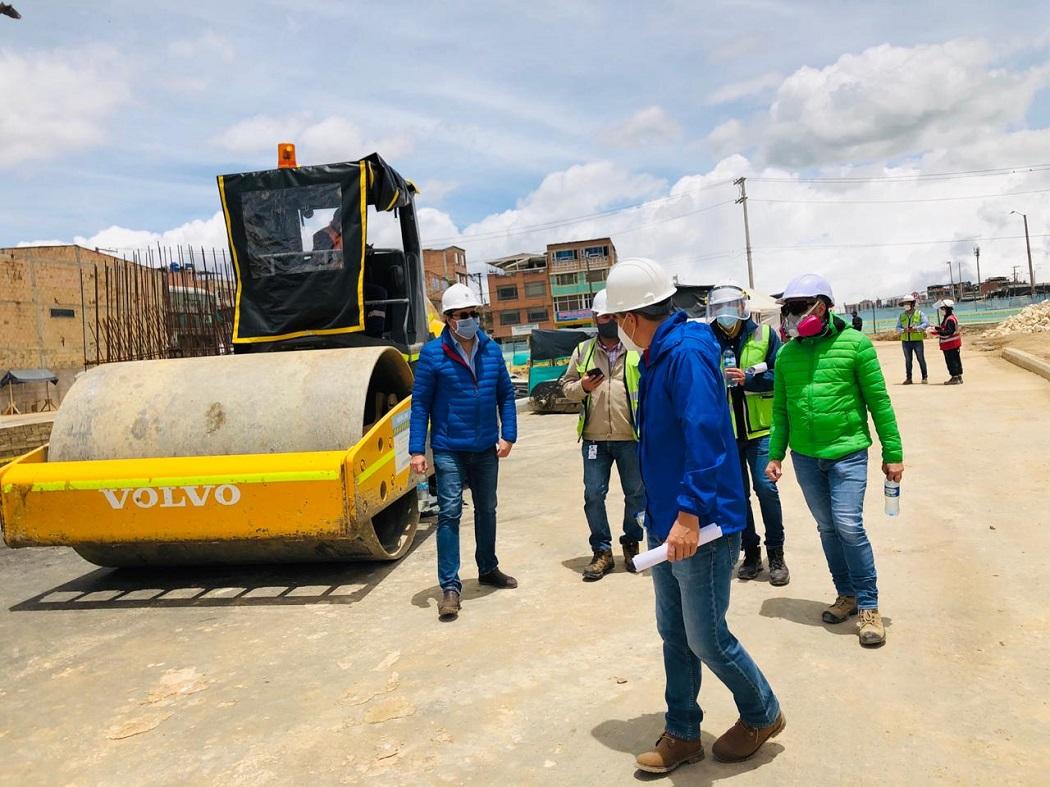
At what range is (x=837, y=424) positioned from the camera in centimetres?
418

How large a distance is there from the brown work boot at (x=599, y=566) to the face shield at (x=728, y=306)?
168 cm

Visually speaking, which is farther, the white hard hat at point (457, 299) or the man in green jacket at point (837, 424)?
the white hard hat at point (457, 299)

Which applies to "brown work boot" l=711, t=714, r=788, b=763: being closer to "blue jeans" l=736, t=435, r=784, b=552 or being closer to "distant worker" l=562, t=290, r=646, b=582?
"blue jeans" l=736, t=435, r=784, b=552

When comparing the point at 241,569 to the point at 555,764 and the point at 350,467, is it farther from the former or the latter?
the point at 555,764

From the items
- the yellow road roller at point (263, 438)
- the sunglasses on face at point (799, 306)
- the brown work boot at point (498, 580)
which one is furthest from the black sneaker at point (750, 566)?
the yellow road roller at point (263, 438)

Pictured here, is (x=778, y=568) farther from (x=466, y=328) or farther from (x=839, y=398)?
(x=466, y=328)

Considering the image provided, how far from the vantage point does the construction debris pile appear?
35.2m

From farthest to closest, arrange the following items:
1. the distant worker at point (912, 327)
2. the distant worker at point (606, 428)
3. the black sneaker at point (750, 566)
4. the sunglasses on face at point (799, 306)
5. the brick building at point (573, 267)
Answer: the brick building at point (573, 267), the distant worker at point (912, 327), the distant worker at point (606, 428), the black sneaker at point (750, 566), the sunglasses on face at point (799, 306)

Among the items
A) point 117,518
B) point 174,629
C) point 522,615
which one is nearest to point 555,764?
point 522,615

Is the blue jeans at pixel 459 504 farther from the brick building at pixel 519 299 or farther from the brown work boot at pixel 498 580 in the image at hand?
the brick building at pixel 519 299

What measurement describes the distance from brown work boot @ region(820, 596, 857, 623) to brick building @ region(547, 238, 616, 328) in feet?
252

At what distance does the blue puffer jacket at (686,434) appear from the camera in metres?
2.73

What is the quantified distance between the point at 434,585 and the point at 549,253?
257 feet

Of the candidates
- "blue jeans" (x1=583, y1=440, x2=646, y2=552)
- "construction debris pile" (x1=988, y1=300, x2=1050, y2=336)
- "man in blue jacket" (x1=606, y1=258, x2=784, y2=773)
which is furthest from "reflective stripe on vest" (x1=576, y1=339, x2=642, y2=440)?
"construction debris pile" (x1=988, y1=300, x2=1050, y2=336)
